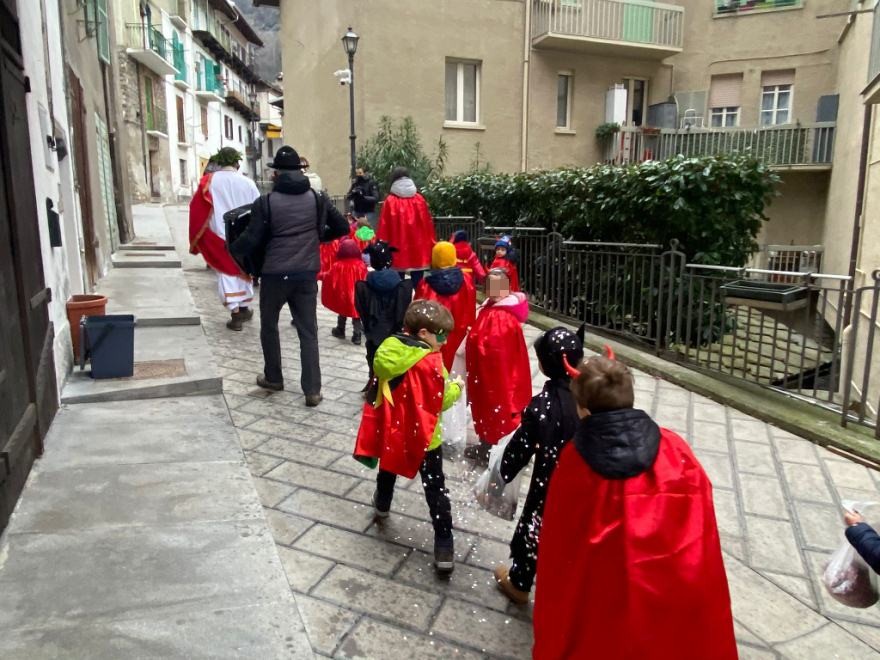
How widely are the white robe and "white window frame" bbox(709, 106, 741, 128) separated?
53.0 feet

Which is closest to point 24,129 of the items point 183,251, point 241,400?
point 241,400

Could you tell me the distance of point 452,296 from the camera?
16.4 ft

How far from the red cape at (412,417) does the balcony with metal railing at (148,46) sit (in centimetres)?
2779

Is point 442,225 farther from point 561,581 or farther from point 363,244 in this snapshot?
point 561,581

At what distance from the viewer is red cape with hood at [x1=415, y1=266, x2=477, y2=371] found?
15.4 feet

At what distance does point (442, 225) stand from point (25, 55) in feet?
27.0

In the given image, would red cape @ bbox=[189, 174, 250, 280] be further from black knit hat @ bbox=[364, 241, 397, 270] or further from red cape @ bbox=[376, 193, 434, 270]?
black knit hat @ bbox=[364, 241, 397, 270]

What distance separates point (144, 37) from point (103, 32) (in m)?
17.0

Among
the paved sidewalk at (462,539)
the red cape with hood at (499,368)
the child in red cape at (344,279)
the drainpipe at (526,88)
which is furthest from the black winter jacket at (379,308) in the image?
the drainpipe at (526,88)

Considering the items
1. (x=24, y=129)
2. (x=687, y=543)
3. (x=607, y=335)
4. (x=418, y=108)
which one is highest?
(x=418, y=108)

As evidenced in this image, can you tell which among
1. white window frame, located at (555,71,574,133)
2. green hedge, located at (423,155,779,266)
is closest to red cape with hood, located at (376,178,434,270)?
green hedge, located at (423,155,779,266)

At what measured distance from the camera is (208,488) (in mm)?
3461

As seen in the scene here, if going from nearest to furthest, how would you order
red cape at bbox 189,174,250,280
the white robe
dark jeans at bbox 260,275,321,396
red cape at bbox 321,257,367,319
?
1. dark jeans at bbox 260,275,321,396
2. red cape at bbox 321,257,367,319
3. the white robe
4. red cape at bbox 189,174,250,280

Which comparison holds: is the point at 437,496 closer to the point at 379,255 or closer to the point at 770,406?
the point at 379,255
